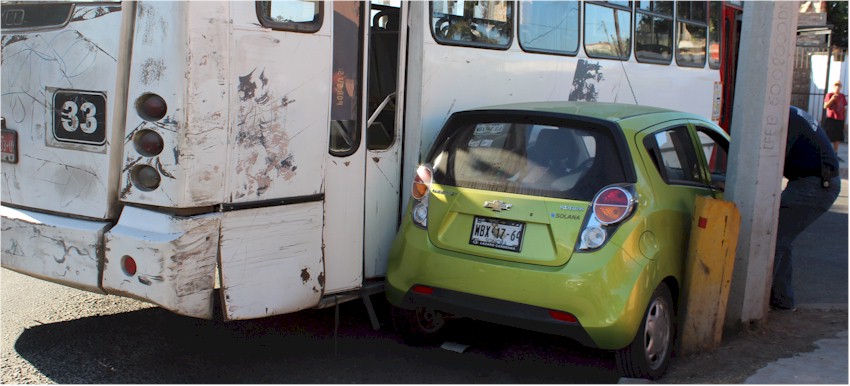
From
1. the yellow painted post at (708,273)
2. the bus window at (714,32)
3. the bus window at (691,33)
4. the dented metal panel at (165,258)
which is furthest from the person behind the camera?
the bus window at (714,32)

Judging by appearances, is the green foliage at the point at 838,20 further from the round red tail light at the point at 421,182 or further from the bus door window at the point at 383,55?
the round red tail light at the point at 421,182

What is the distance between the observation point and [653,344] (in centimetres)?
503

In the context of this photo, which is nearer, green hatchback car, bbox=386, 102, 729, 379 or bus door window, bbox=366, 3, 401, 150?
green hatchback car, bbox=386, 102, 729, 379

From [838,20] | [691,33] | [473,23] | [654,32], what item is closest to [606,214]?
[473,23]

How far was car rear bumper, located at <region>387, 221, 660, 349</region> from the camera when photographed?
4.64 m

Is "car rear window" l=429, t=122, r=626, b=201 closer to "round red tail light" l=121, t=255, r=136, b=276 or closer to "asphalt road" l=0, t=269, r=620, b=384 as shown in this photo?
"asphalt road" l=0, t=269, r=620, b=384

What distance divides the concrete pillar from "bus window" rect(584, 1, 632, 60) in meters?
1.89

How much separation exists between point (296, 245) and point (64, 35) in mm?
1746

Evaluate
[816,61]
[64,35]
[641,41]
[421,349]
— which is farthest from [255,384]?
[816,61]

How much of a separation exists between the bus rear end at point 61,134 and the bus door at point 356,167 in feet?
Answer: 4.03

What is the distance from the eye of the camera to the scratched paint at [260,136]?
182 inches

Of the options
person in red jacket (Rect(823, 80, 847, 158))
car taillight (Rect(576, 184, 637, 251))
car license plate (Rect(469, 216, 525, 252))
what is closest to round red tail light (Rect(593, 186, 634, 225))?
car taillight (Rect(576, 184, 637, 251))

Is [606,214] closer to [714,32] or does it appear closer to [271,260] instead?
[271,260]

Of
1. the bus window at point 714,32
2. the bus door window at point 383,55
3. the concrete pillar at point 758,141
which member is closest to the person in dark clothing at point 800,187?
the concrete pillar at point 758,141
